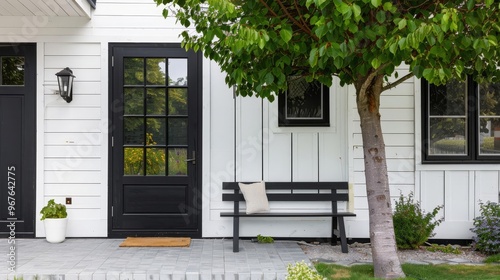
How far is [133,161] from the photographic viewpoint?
5844 mm

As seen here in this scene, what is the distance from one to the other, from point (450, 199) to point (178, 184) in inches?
128

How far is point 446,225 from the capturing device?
229 inches

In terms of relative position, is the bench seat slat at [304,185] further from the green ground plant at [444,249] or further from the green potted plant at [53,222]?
the green potted plant at [53,222]

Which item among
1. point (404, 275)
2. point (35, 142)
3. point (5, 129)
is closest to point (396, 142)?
point (404, 275)

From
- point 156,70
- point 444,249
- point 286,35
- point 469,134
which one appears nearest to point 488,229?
point 444,249

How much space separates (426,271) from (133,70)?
3.91 meters

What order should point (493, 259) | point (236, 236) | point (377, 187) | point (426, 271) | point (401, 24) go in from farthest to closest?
point (236, 236) → point (493, 259) → point (426, 271) → point (377, 187) → point (401, 24)

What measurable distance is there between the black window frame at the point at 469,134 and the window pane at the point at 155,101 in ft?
10.3

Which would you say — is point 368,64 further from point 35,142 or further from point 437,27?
point 35,142

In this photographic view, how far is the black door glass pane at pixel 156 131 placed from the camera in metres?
5.85

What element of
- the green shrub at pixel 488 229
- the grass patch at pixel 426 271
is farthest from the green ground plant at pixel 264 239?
the green shrub at pixel 488 229

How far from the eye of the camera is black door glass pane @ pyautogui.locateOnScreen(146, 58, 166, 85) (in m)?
5.86

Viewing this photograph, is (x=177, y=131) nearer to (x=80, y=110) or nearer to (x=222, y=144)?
(x=222, y=144)

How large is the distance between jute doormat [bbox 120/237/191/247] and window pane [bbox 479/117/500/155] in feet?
12.1
